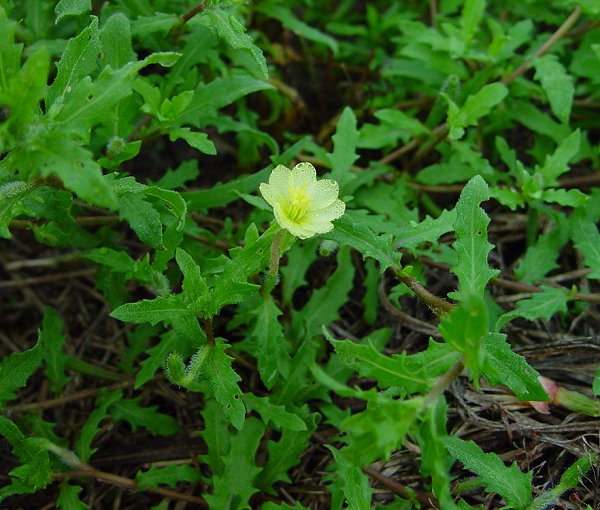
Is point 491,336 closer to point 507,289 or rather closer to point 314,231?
point 314,231

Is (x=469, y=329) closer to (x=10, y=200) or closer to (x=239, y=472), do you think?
(x=239, y=472)

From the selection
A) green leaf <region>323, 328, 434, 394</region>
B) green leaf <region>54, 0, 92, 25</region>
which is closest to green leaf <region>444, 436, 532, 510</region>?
green leaf <region>323, 328, 434, 394</region>

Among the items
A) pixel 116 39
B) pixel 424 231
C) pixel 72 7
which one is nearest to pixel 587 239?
pixel 424 231

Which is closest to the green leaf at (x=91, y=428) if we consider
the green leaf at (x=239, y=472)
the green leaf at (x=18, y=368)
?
the green leaf at (x=18, y=368)

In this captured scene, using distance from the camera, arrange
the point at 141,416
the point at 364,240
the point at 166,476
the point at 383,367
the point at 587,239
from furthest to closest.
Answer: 1. the point at 587,239
2. the point at 141,416
3. the point at 166,476
4. the point at 364,240
5. the point at 383,367

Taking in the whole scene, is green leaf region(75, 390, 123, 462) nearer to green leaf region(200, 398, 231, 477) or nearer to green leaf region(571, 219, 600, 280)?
green leaf region(200, 398, 231, 477)

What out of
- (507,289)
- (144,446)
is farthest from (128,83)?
(507,289)
